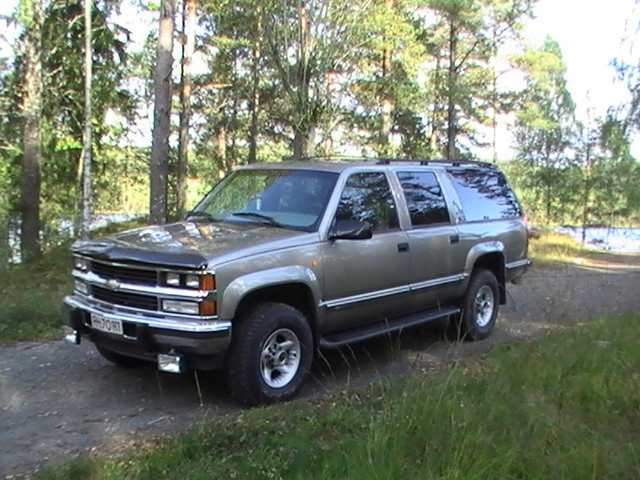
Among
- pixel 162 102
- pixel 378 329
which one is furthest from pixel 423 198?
pixel 162 102

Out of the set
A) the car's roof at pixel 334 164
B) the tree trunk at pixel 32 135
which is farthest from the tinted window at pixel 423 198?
the tree trunk at pixel 32 135

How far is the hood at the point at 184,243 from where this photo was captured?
468cm

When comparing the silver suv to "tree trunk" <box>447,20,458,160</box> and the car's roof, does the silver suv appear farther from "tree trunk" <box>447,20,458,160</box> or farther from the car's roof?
"tree trunk" <box>447,20,458,160</box>

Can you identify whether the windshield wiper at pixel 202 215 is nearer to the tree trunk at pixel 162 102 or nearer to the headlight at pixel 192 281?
the headlight at pixel 192 281

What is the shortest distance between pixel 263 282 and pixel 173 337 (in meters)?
0.79

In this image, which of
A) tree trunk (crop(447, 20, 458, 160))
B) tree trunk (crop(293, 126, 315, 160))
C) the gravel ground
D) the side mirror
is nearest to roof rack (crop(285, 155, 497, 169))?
the side mirror

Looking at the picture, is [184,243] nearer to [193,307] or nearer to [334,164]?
[193,307]

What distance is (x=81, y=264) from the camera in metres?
5.48

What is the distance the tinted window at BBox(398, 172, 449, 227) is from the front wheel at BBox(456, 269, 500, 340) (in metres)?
1.00

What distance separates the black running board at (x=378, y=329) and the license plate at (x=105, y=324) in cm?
171

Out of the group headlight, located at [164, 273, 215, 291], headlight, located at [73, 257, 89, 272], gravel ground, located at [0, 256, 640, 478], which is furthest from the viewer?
headlight, located at [73, 257, 89, 272]

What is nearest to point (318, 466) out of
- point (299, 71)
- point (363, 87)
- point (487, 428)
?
point (487, 428)

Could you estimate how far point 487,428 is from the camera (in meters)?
3.71

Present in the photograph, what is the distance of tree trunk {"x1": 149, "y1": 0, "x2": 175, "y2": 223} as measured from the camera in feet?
38.5
